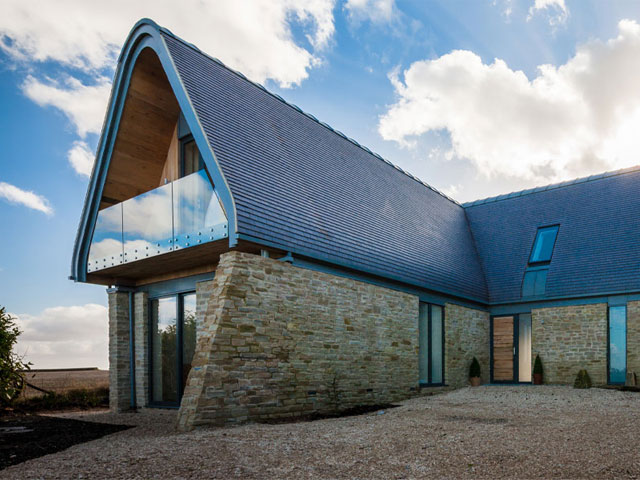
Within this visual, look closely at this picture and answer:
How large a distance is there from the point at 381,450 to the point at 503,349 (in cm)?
1296

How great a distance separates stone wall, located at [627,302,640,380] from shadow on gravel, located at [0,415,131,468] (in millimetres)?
13981

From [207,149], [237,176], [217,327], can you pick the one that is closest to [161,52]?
[207,149]

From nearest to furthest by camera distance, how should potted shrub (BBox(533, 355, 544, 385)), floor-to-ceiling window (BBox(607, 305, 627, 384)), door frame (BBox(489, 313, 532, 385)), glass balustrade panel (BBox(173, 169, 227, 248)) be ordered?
glass balustrade panel (BBox(173, 169, 227, 248)) → floor-to-ceiling window (BBox(607, 305, 627, 384)) → potted shrub (BBox(533, 355, 544, 385)) → door frame (BBox(489, 313, 532, 385))

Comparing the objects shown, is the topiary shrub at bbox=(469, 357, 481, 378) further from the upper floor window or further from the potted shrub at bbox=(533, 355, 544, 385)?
the upper floor window

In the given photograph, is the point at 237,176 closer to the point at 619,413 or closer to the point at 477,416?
the point at 477,416

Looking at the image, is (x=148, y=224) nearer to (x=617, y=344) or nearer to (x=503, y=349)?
(x=503, y=349)

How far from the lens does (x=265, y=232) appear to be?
10359 mm

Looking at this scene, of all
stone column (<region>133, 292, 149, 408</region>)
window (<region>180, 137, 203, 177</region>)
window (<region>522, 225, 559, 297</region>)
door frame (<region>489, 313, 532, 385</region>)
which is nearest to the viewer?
window (<region>180, 137, 203, 177</region>)

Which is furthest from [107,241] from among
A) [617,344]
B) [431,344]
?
[617,344]

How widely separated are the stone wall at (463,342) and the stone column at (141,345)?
860 centimetres

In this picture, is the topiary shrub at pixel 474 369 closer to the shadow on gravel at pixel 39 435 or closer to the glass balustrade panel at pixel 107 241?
the shadow on gravel at pixel 39 435

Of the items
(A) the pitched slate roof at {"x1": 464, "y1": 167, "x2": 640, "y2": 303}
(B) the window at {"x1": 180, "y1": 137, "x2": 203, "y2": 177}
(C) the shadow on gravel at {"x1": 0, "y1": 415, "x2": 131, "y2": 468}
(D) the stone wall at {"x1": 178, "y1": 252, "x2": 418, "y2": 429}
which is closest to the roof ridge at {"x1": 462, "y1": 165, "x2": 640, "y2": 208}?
(A) the pitched slate roof at {"x1": 464, "y1": 167, "x2": 640, "y2": 303}

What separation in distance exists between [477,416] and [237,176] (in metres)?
6.47

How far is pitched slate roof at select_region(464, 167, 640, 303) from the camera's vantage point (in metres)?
16.7
